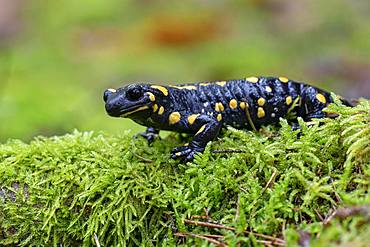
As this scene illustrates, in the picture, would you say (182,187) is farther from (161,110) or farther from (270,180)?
(161,110)

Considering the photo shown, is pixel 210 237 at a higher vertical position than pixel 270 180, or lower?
lower

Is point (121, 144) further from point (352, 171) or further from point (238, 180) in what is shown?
point (352, 171)

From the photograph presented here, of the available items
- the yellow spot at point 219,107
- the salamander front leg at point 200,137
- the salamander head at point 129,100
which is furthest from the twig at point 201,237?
the yellow spot at point 219,107

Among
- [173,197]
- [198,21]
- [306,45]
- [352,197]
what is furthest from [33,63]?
[352,197]

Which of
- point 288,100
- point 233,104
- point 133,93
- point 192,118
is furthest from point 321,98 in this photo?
point 133,93

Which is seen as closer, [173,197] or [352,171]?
[352,171]

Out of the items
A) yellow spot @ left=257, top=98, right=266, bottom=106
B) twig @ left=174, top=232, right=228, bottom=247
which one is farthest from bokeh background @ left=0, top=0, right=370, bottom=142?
twig @ left=174, top=232, right=228, bottom=247

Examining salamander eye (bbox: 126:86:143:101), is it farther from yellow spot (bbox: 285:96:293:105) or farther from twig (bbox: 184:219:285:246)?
yellow spot (bbox: 285:96:293:105)
